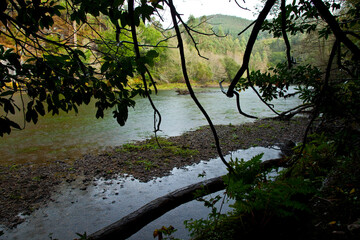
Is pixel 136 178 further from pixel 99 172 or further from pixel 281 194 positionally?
pixel 281 194

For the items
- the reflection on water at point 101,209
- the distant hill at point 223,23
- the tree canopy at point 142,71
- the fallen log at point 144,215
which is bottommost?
the reflection on water at point 101,209

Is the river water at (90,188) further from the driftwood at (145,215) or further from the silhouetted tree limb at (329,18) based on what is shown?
the silhouetted tree limb at (329,18)

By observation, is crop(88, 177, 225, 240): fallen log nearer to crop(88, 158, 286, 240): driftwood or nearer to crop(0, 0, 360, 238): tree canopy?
crop(88, 158, 286, 240): driftwood

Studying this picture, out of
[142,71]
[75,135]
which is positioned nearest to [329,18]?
[142,71]

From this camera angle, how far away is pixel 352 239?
1.23 m

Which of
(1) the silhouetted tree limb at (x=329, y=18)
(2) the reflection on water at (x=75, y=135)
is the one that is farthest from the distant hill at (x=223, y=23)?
(2) the reflection on water at (x=75, y=135)

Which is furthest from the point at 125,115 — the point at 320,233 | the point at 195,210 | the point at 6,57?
the point at 195,210

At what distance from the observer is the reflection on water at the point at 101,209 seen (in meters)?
3.34

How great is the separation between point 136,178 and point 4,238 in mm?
2463

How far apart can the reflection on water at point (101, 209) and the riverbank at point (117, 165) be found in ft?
0.78

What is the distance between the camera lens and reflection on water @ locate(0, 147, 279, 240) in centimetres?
334

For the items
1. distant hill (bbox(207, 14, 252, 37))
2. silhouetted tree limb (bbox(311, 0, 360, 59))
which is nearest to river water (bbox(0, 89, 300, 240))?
distant hill (bbox(207, 14, 252, 37))

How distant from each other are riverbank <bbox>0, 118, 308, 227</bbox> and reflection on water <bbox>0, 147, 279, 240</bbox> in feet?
0.78

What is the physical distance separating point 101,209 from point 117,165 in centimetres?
185
